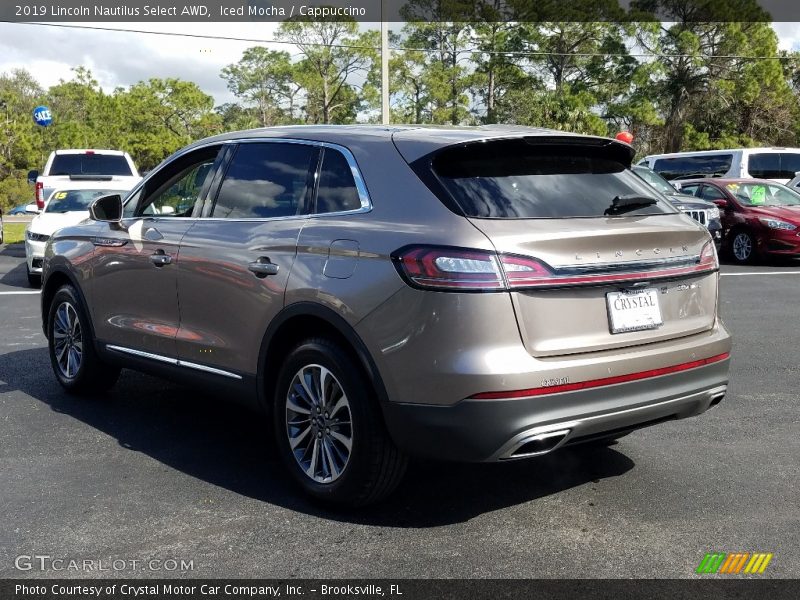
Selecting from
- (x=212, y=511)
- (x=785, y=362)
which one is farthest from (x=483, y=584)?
(x=785, y=362)

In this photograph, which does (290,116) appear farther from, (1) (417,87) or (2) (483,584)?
(2) (483,584)

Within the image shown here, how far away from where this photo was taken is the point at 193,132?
232 ft

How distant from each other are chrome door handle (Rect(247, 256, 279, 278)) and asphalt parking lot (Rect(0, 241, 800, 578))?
108 centimetres

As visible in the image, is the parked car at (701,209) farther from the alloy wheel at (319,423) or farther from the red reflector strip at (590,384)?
the alloy wheel at (319,423)

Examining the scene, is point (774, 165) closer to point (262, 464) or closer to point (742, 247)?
point (742, 247)

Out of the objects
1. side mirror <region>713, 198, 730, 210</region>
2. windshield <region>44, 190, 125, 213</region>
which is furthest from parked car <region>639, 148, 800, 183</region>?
windshield <region>44, 190, 125, 213</region>

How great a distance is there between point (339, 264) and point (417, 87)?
2227 inches

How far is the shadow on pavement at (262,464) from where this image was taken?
4.29 m

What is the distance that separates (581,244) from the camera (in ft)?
12.5

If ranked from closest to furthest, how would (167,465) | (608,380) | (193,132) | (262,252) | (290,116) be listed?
(608,380)
(262,252)
(167,465)
(290,116)
(193,132)

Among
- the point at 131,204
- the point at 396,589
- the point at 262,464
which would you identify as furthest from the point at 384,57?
the point at 396,589

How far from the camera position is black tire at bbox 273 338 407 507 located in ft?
13.0

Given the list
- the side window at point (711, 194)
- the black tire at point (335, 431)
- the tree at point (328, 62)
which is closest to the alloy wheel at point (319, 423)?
the black tire at point (335, 431)

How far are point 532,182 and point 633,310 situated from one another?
2.35ft
